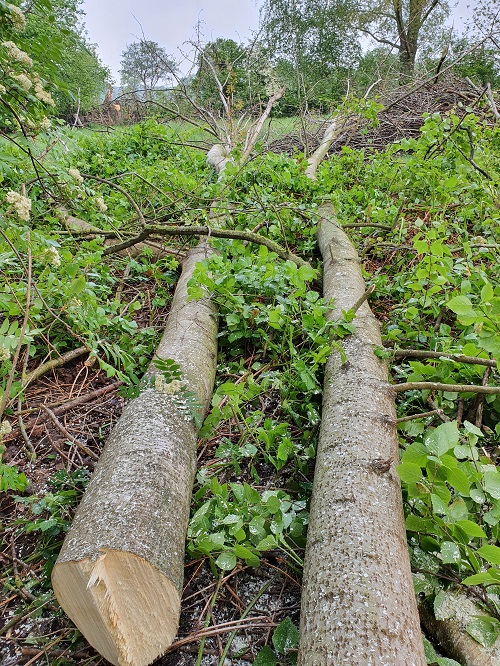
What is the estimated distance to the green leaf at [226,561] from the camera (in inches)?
45.8

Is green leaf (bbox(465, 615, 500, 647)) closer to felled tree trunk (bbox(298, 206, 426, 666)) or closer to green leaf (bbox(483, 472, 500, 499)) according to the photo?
felled tree trunk (bbox(298, 206, 426, 666))

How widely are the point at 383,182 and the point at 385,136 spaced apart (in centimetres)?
261

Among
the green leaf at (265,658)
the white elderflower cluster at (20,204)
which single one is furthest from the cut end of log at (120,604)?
the white elderflower cluster at (20,204)

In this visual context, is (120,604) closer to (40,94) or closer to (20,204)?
(20,204)

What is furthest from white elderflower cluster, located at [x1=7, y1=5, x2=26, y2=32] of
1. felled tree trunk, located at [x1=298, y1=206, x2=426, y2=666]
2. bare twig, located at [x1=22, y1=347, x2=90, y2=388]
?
felled tree trunk, located at [x1=298, y1=206, x2=426, y2=666]

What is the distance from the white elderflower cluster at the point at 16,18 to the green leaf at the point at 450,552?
2.13 metres

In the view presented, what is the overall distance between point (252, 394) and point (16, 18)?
1599 mm

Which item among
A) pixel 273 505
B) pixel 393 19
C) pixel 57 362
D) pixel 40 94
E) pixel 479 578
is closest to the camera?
pixel 479 578

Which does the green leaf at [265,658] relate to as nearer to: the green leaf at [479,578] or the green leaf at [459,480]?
the green leaf at [479,578]

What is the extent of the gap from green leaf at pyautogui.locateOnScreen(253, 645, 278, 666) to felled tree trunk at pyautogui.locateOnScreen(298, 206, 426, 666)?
139 mm

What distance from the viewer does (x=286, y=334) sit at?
2.07 m

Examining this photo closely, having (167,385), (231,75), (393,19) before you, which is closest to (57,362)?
(167,385)

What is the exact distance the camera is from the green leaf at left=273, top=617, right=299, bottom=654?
1062mm

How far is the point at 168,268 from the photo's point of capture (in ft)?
9.97
